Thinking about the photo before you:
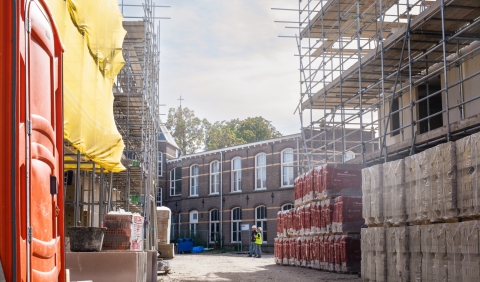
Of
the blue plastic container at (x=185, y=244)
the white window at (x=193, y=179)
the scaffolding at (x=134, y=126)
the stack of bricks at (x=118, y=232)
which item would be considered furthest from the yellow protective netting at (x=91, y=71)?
the white window at (x=193, y=179)

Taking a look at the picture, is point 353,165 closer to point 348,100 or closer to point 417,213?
point 348,100

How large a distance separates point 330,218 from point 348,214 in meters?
0.85

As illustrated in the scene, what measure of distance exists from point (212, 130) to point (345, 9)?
1792 inches

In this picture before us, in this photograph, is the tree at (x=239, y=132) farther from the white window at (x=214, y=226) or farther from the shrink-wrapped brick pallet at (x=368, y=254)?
the shrink-wrapped brick pallet at (x=368, y=254)

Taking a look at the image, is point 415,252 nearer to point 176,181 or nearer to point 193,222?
point 193,222

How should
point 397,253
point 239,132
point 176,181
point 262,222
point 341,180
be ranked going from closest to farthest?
point 397,253 < point 341,180 < point 262,222 < point 176,181 < point 239,132

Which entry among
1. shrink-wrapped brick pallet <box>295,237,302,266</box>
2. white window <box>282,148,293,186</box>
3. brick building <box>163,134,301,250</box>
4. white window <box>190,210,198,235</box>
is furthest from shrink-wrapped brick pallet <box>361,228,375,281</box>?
white window <box>190,210,198,235</box>

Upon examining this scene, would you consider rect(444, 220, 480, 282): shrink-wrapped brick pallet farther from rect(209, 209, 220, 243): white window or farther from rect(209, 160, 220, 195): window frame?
rect(209, 160, 220, 195): window frame

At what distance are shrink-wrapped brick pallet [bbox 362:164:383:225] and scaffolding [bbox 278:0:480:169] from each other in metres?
1.15

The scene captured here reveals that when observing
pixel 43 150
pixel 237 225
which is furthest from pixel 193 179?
pixel 43 150

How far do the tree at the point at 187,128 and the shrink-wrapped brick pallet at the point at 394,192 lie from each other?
5463cm

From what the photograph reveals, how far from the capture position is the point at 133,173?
21.5m

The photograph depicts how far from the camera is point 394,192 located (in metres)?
11.4

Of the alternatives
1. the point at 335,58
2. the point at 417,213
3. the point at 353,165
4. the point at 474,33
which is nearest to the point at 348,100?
the point at 335,58
